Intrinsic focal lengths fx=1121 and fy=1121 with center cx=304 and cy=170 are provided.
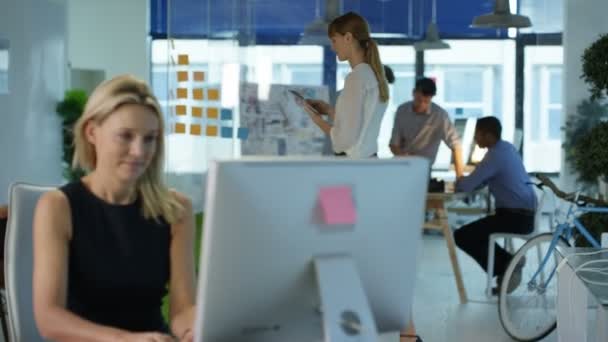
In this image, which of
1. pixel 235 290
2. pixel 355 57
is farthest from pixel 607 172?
pixel 235 290

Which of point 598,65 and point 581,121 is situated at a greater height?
point 598,65

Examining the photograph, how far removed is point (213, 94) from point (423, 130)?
6.64 ft

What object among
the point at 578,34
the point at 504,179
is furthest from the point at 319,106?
the point at 578,34

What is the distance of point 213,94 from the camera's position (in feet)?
26.5

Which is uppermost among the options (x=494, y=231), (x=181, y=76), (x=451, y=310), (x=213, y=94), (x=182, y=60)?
(x=182, y=60)

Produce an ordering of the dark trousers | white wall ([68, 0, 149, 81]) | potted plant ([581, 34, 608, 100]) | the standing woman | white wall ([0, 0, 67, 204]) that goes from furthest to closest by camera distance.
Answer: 1. white wall ([68, 0, 149, 81])
2. white wall ([0, 0, 67, 204])
3. the dark trousers
4. potted plant ([581, 34, 608, 100])
5. the standing woman

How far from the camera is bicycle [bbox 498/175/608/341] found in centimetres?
649

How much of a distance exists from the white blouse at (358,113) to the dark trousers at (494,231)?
3.11 meters

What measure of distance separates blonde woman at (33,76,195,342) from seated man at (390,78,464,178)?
650 cm

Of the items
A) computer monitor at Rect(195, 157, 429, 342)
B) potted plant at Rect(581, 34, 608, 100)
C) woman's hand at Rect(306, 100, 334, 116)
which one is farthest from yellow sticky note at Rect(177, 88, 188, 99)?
computer monitor at Rect(195, 157, 429, 342)

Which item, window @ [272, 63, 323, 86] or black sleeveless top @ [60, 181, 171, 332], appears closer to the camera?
black sleeveless top @ [60, 181, 171, 332]

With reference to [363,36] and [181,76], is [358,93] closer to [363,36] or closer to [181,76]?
[363,36]

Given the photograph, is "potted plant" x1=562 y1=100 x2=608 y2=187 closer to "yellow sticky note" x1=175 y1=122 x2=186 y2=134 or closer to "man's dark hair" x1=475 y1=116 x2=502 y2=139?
"man's dark hair" x1=475 y1=116 x2=502 y2=139

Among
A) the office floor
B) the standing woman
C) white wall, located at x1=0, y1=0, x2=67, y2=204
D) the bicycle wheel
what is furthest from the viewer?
white wall, located at x1=0, y1=0, x2=67, y2=204
